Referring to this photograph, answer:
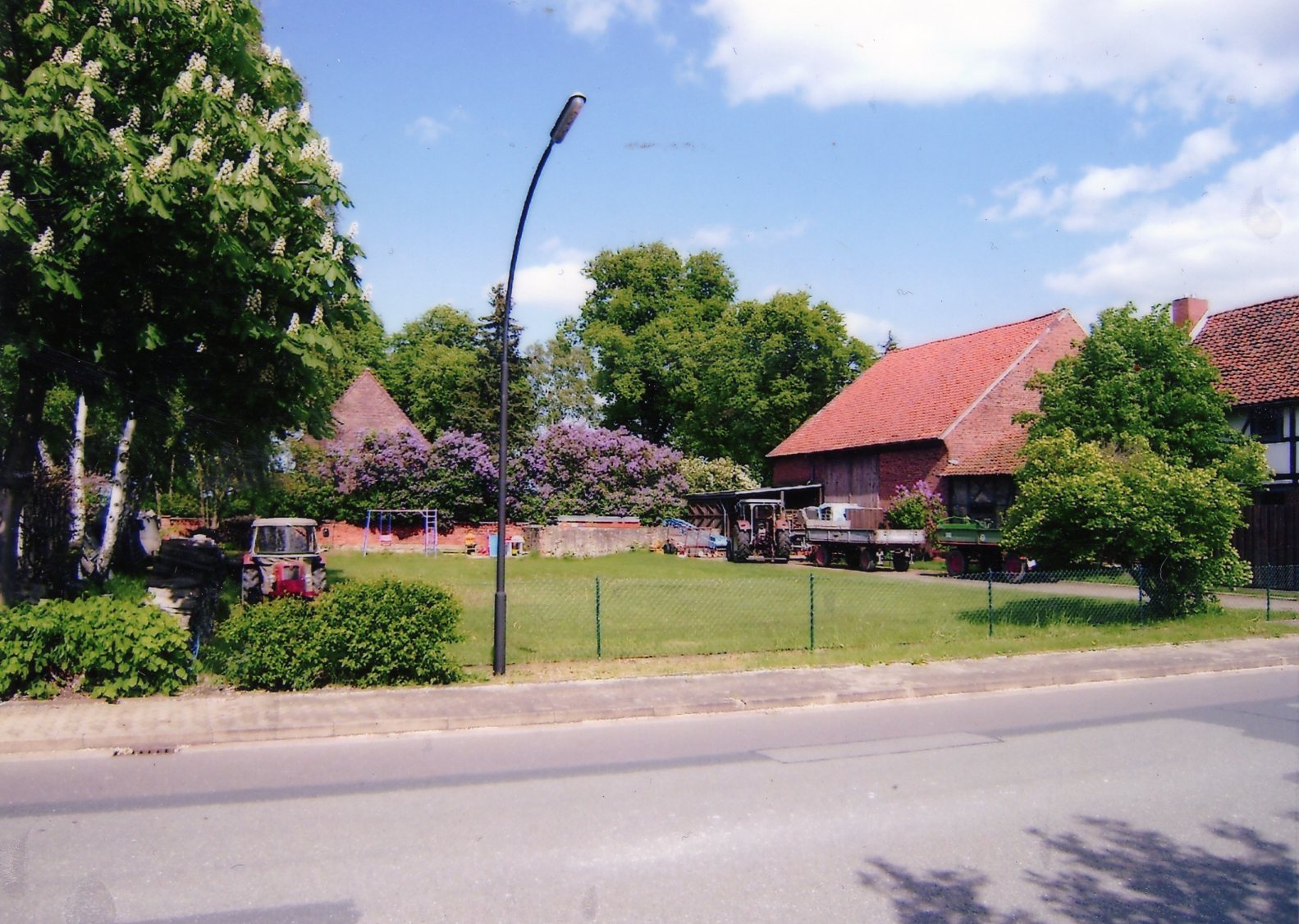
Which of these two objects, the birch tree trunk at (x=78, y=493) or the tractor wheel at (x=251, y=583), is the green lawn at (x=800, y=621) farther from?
the birch tree trunk at (x=78, y=493)

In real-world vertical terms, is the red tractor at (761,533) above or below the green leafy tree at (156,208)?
below

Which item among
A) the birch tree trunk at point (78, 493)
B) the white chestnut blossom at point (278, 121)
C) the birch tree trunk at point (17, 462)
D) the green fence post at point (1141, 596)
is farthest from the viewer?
the birch tree trunk at point (78, 493)

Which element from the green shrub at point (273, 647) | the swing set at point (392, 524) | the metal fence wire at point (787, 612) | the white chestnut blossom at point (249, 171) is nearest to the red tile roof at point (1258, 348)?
the metal fence wire at point (787, 612)

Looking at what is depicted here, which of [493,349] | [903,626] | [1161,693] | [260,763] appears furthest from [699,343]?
[260,763]

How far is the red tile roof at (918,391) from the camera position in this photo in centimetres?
3881

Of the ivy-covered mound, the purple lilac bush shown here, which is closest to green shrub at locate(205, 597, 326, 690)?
the ivy-covered mound

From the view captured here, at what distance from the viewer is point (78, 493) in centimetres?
1908

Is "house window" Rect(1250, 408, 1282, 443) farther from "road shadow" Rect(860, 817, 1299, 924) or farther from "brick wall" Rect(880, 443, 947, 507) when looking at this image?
"road shadow" Rect(860, 817, 1299, 924)

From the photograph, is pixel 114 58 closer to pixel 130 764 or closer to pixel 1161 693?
pixel 130 764

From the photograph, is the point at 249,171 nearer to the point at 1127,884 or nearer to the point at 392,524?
the point at 1127,884

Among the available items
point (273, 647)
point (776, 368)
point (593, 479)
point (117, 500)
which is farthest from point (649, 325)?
point (273, 647)

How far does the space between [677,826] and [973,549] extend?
83.8ft

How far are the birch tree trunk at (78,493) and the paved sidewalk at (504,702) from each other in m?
8.92

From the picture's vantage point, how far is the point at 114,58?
9469mm
